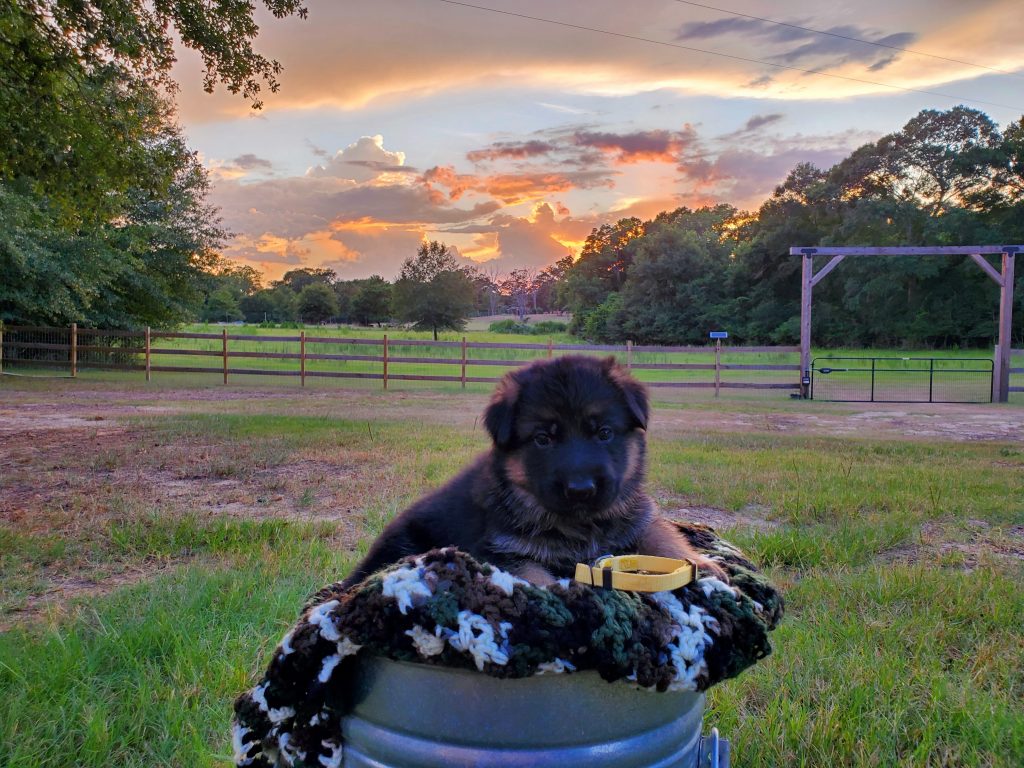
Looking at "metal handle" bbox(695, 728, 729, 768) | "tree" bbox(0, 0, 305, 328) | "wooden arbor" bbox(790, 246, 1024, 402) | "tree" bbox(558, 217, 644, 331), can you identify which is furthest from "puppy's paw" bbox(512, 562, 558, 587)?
"tree" bbox(558, 217, 644, 331)

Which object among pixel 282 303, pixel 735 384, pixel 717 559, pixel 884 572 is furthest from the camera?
pixel 282 303

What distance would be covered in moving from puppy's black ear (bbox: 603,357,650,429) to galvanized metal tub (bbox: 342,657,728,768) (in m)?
1.84

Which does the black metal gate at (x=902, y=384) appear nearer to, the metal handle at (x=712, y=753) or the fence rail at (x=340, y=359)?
the fence rail at (x=340, y=359)

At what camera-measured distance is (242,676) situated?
328 centimetres

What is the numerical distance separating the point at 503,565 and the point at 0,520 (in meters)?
5.36

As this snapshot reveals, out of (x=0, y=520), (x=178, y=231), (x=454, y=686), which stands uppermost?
(x=178, y=231)

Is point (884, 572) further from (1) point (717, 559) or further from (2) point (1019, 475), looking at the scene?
(2) point (1019, 475)

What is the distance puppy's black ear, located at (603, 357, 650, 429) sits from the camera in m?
3.24

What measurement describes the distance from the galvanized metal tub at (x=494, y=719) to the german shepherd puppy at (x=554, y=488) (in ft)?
3.94

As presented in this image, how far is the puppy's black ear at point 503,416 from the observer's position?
313 cm

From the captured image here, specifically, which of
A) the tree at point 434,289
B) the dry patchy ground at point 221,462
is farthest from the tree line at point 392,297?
the dry patchy ground at point 221,462

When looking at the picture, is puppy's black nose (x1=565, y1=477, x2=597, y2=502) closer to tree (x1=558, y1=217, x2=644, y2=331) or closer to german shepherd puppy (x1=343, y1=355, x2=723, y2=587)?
german shepherd puppy (x1=343, y1=355, x2=723, y2=587)

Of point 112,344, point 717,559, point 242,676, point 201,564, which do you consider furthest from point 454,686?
point 112,344

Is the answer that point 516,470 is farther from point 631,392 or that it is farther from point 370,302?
point 370,302
